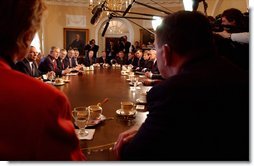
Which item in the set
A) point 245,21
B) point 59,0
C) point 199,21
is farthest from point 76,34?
point 199,21

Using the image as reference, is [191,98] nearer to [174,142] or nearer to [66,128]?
[174,142]

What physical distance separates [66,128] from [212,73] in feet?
1.60

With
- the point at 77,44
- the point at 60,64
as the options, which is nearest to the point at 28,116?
the point at 60,64

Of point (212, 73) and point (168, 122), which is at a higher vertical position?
point (212, 73)

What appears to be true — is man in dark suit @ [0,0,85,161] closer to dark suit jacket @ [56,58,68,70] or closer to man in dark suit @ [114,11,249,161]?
man in dark suit @ [114,11,249,161]

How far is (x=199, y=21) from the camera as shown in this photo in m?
0.94

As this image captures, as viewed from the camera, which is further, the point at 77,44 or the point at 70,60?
the point at 77,44

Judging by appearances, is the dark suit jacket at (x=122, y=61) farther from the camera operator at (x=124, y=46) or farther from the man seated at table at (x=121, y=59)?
the camera operator at (x=124, y=46)

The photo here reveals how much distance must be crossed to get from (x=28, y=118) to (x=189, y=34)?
59 centimetres

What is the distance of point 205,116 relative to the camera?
32.3 inches

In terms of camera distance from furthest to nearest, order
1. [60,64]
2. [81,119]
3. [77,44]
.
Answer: [77,44] < [60,64] < [81,119]

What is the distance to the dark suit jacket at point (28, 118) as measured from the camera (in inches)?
25.3

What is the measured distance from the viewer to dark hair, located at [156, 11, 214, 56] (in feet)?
3.06

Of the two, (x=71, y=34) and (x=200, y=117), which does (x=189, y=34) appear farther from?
(x=71, y=34)
